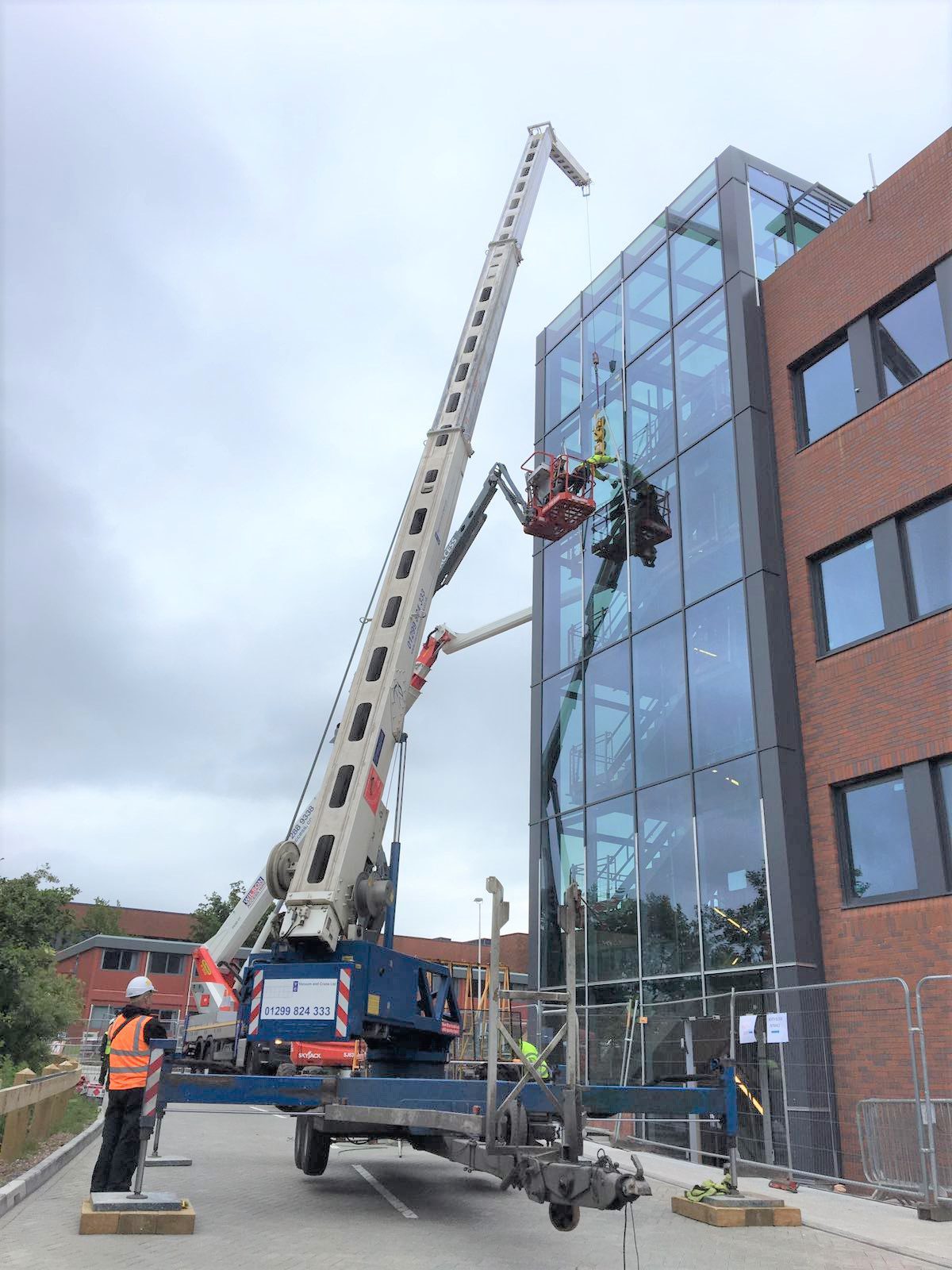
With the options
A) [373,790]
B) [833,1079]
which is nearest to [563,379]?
[373,790]

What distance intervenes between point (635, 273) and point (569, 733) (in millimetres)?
10149

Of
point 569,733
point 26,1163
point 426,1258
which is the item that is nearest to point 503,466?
point 569,733

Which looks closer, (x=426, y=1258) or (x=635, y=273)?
(x=426, y=1258)

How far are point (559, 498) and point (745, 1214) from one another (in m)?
13.2

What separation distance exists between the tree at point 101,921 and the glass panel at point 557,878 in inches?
2150

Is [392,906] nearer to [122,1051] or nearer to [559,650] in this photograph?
[122,1051]

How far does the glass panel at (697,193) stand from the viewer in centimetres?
1978

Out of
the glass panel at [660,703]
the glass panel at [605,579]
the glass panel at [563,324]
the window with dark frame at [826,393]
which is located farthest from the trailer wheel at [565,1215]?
the glass panel at [563,324]

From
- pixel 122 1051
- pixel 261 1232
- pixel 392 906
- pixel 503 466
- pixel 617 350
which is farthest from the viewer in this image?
pixel 503 466

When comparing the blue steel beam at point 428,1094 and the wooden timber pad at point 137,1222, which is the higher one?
the blue steel beam at point 428,1094

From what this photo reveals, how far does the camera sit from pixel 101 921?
6700cm

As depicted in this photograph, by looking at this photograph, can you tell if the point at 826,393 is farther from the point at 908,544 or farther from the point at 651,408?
the point at 651,408

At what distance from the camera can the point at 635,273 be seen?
2183 cm

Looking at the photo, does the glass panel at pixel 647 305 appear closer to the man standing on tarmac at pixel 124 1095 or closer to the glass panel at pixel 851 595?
the glass panel at pixel 851 595
